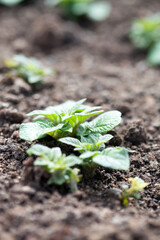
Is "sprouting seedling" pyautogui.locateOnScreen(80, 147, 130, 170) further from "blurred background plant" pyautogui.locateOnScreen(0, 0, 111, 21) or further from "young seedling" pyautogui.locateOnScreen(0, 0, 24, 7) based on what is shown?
"young seedling" pyautogui.locateOnScreen(0, 0, 24, 7)

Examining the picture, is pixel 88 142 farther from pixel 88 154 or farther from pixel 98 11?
pixel 98 11

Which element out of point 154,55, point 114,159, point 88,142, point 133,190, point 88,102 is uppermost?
point 154,55

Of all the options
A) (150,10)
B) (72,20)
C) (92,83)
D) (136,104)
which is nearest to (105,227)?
(136,104)

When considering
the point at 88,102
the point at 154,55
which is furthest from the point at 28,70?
the point at 154,55

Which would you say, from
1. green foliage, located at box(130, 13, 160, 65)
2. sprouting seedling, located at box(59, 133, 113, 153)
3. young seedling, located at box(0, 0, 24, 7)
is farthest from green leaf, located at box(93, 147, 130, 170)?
young seedling, located at box(0, 0, 24, 7)

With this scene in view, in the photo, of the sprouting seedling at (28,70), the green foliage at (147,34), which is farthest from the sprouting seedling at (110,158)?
the green foliage at (147,34)

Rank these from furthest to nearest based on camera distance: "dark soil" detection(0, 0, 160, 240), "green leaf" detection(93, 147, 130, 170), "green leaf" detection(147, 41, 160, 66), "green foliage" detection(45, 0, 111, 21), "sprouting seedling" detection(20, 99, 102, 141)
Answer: "green foliage" detection(45, 0, 111, 21), "green leaf" detection(147, 41, 160, 66), "sprouting seedling" detection(20, 99, 102, 141), "green leaf" detection(93, 147, 130, 170), "dark soil" detection(0, 0, 160, 240)
